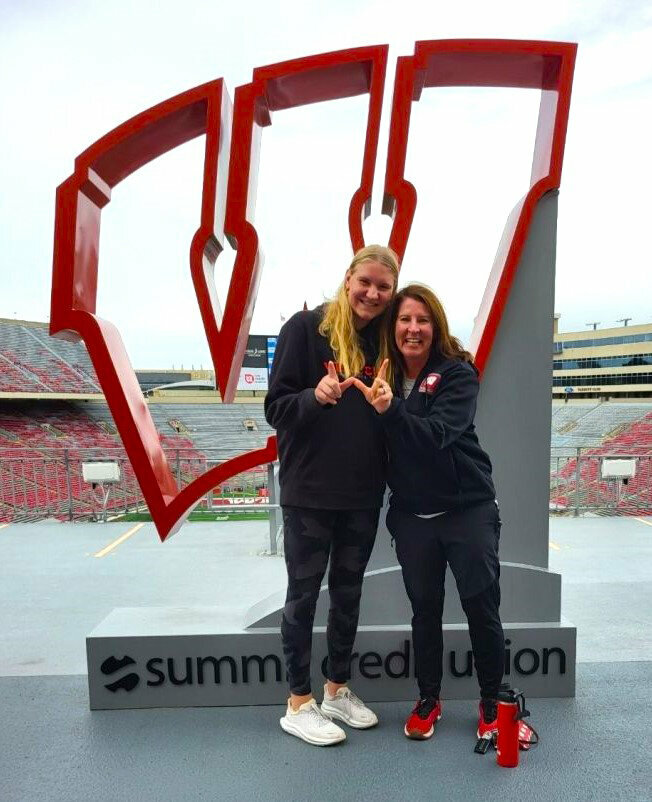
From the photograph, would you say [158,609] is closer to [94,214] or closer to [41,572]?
[94,214]

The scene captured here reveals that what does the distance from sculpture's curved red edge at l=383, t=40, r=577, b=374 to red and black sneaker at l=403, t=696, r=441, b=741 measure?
134 centimetres

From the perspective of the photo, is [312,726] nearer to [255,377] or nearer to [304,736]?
[304,736]

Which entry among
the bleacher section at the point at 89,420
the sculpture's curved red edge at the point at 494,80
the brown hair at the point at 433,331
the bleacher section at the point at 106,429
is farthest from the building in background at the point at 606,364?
the brown hair at the point at 433,331

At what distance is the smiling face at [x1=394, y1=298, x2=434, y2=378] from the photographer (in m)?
1.82


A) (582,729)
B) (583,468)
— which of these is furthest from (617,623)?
(583,468)

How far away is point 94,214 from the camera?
247cm

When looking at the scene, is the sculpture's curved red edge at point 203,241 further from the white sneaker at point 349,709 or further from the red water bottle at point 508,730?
the red water bottle at point 508,730

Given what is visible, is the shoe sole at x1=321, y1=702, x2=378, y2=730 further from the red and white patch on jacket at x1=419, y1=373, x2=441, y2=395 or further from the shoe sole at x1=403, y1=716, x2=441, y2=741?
the red and white patch on jacket at x1=419, y1=373, x2=441, y2=395

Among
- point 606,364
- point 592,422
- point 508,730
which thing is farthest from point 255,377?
point 606,364

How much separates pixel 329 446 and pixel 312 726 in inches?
41.3

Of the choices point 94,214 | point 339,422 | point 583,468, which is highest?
point 94,214

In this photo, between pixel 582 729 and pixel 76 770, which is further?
pixel 582 729

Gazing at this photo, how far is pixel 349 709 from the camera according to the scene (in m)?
2.09

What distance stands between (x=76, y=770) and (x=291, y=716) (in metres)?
0.75
